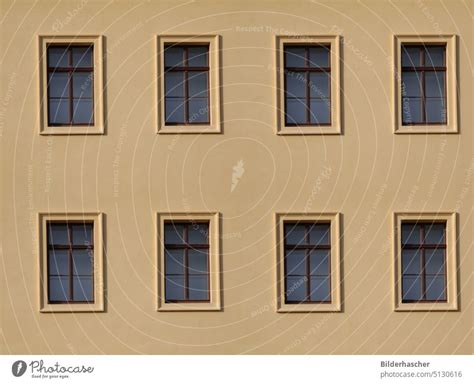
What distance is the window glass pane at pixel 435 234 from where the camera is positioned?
25.7m

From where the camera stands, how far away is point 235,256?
25406 mm

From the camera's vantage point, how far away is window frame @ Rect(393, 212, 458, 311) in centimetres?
2545

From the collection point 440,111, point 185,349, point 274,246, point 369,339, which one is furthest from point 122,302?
point 440,111

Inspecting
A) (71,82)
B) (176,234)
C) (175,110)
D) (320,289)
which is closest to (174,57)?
(175,110)

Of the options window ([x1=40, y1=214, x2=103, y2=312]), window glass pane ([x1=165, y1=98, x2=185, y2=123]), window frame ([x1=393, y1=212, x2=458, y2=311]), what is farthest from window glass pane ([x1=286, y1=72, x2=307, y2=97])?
window ([x1=40, y1=214, x2=103, y2=312])

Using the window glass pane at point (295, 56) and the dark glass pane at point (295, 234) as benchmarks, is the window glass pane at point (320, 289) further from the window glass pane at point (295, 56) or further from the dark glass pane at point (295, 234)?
the window glass pane at point (295, 56)

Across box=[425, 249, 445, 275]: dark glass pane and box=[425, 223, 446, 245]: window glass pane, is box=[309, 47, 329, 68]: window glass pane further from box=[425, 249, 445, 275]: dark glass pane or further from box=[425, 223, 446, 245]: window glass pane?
box=[425, 249, 445, 275]: dark glass pane

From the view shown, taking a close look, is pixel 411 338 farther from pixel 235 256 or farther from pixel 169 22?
pixel 169 22

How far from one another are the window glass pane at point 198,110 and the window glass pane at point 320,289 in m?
3.97

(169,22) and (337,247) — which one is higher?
(169,22)

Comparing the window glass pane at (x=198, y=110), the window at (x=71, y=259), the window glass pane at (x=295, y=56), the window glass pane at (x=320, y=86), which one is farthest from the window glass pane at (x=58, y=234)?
the window glass pane at (x=320, y=86)

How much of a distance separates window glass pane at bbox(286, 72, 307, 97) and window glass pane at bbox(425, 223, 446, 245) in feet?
12.3

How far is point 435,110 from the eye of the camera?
25.9 metres

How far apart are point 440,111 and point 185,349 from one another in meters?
7.13
